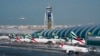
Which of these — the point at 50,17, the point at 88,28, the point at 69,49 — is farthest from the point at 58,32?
the point at 69,49

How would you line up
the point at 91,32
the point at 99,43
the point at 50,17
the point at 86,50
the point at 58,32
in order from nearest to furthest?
the point at 86,50 < the point at 99,43 < the point at 91,32 < the point at 58,32 < the point at 50,17

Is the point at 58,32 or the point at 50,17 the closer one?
the point at 58,32

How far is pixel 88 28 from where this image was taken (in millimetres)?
127812

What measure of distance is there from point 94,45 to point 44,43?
1709 inches

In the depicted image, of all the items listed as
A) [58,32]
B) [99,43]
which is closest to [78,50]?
[99,43]

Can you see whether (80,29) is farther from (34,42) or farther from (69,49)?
(69,49)

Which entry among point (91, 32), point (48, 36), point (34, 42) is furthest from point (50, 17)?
point (91, 32)

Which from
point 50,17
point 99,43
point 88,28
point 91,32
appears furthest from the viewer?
point 50,17

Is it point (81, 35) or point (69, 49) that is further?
point (81, 35)

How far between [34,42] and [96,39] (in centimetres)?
4720

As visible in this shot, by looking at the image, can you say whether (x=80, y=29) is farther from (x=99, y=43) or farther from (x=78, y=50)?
(x=78, y=50)

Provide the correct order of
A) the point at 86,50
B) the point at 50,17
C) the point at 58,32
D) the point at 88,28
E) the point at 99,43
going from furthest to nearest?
the point at 50,17, the point at 58,32, the point at 88,28, the point at 99,43, the point at 86,50

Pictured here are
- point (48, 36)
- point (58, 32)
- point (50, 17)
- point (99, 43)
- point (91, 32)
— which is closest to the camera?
point (99, 43)

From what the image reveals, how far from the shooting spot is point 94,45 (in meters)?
90.9
